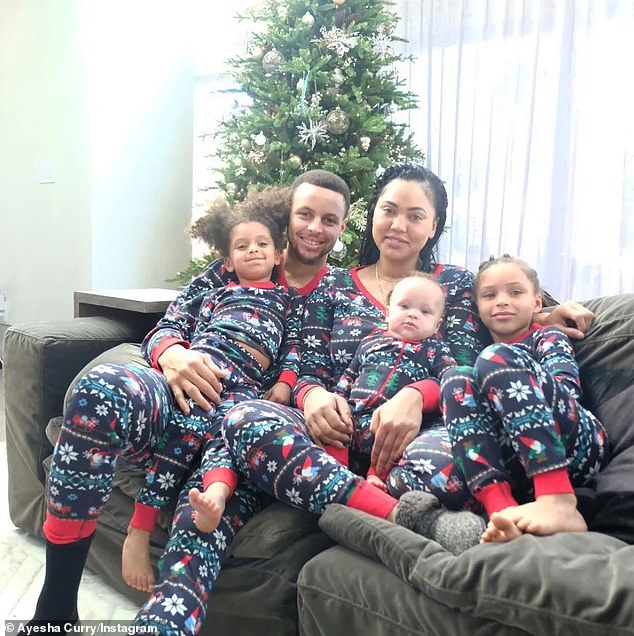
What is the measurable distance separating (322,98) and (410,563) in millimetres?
2218

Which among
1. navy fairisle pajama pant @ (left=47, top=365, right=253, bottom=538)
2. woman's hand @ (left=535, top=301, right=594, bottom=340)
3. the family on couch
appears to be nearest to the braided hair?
the family on couch

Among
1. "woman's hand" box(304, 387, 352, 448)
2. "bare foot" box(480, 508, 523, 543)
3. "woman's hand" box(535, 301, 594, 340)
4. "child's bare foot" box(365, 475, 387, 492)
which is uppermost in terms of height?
"woman's hand" box(535, 301, 594, 340)

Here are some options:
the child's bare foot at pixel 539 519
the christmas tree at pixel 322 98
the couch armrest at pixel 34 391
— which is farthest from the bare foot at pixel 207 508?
the christmas tree at pixel 322 98

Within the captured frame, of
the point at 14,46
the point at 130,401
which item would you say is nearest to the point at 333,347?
the point at 130,401

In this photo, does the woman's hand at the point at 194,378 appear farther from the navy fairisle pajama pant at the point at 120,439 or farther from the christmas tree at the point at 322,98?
the christmas tree at the point at 322,98

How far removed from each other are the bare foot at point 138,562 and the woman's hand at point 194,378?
27 centimetres

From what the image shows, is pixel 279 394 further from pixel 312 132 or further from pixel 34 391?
pixel 312 132

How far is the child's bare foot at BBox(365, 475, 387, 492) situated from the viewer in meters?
1.35

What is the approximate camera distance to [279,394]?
1610 millimetres

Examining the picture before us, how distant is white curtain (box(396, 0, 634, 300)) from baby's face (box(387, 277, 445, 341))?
1581 millimetres

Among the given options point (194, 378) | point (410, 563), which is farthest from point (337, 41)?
point (410, 563)

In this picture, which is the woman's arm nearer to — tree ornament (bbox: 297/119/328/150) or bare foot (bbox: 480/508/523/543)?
bare foot (bbox: 480/508/523/543)

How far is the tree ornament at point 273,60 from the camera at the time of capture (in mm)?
2842

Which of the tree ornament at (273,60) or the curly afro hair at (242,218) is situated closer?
the curly afro hair at (242,218)
